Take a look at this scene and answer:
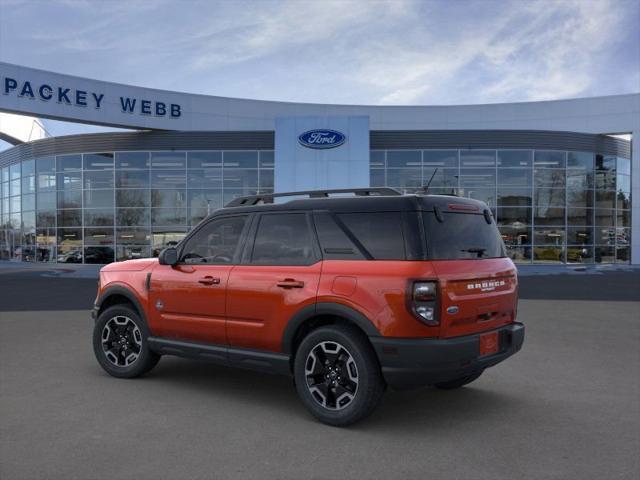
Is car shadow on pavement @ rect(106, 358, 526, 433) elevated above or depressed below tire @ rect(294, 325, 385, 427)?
below

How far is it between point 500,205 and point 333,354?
78.2ft

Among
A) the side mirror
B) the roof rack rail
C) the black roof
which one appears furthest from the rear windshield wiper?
the side mirror

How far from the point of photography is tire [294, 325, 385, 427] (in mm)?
4117

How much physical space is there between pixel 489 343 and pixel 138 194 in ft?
81.0

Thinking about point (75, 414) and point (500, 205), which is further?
point (500, 205)

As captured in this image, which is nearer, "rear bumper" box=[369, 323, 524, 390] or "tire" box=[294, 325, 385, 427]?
"rear bumper" box=[369, 323, 524, 390]

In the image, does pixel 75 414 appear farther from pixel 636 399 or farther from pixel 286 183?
pixel 286 183

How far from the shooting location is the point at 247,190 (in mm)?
26281

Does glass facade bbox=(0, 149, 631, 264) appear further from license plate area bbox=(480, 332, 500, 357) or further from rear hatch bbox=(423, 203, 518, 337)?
license plate area bbox=(480, 332, 500, 357)

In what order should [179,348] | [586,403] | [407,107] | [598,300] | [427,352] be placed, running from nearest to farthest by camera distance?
[427,352], [586,403], [179,348], [598,300], [407,107]

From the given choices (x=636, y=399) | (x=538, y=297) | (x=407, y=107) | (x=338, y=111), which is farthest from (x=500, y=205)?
(x=636, y=399)

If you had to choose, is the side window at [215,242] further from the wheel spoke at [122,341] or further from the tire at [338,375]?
the tire at [338,375]

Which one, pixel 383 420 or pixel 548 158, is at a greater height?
pixel 548 158

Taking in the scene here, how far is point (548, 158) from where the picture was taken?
2658cm
